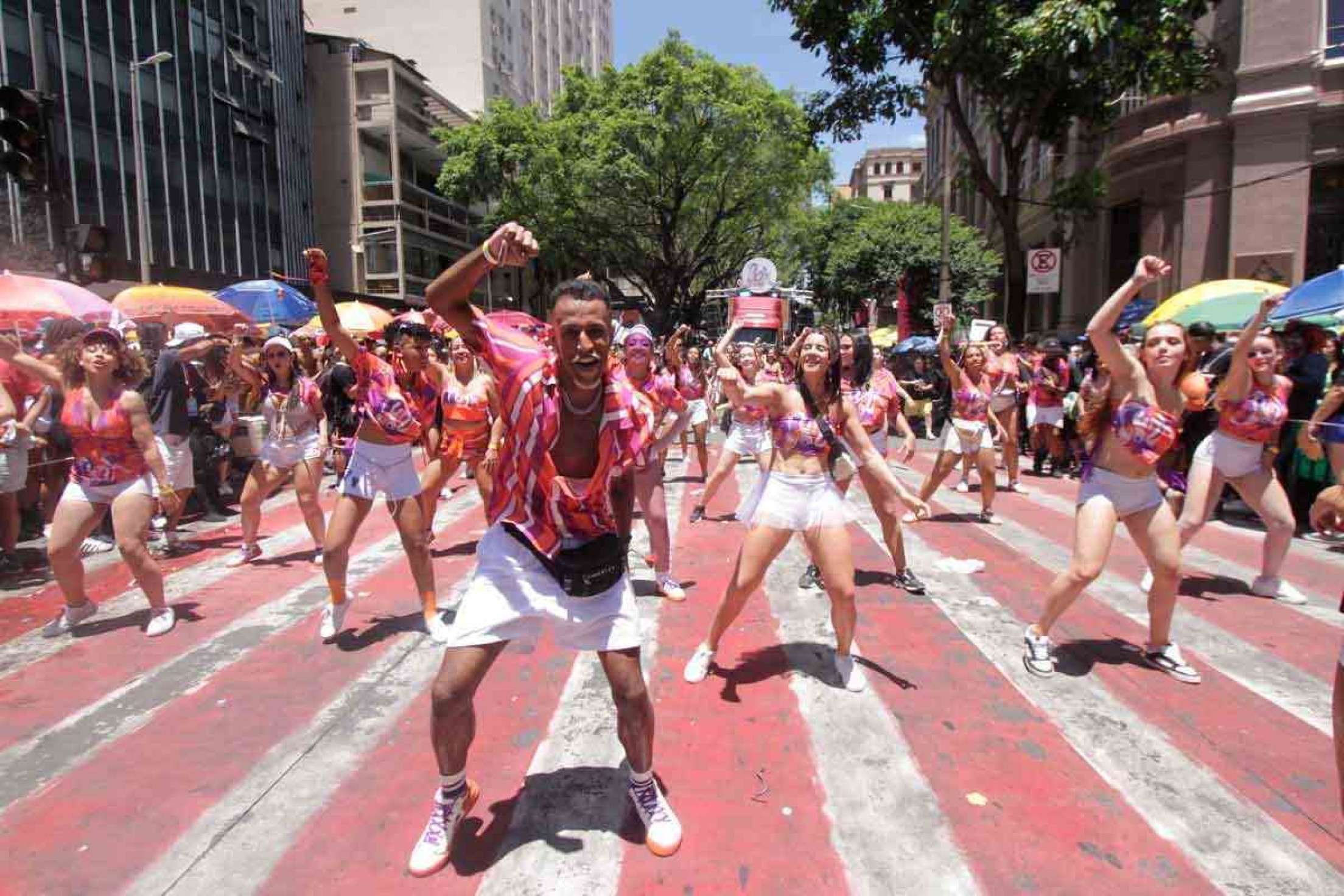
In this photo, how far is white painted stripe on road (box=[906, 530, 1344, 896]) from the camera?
9.61 ft

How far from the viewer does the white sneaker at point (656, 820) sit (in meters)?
3.06

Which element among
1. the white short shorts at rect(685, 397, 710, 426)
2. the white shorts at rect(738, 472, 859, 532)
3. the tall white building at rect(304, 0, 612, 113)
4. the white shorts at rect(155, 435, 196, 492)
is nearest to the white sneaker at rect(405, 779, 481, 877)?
the white shorts at rect(738, 472, 859, 532)

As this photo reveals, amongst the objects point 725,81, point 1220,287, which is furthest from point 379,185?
point 1220,287

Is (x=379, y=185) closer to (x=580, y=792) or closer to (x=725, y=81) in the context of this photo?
(x=725, y=81)

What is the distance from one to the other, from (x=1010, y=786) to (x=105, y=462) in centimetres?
567

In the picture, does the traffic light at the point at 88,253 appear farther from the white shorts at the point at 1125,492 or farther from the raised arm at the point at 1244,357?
the raised arm at the point at 1244,357

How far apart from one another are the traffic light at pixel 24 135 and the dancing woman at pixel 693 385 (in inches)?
285

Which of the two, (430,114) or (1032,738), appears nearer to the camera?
(1032,738)

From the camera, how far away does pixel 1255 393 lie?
5.98 m

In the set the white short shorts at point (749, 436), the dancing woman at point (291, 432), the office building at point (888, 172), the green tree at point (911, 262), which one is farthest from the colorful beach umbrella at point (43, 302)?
the office building at point (888, 172)

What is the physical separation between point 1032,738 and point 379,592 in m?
4.88

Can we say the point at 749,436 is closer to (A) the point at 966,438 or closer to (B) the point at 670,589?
(A) the point at 966,438

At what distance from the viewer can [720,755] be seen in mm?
3807

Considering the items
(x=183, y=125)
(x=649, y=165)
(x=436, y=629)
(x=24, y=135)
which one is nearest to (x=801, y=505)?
(x=436, y=629)
